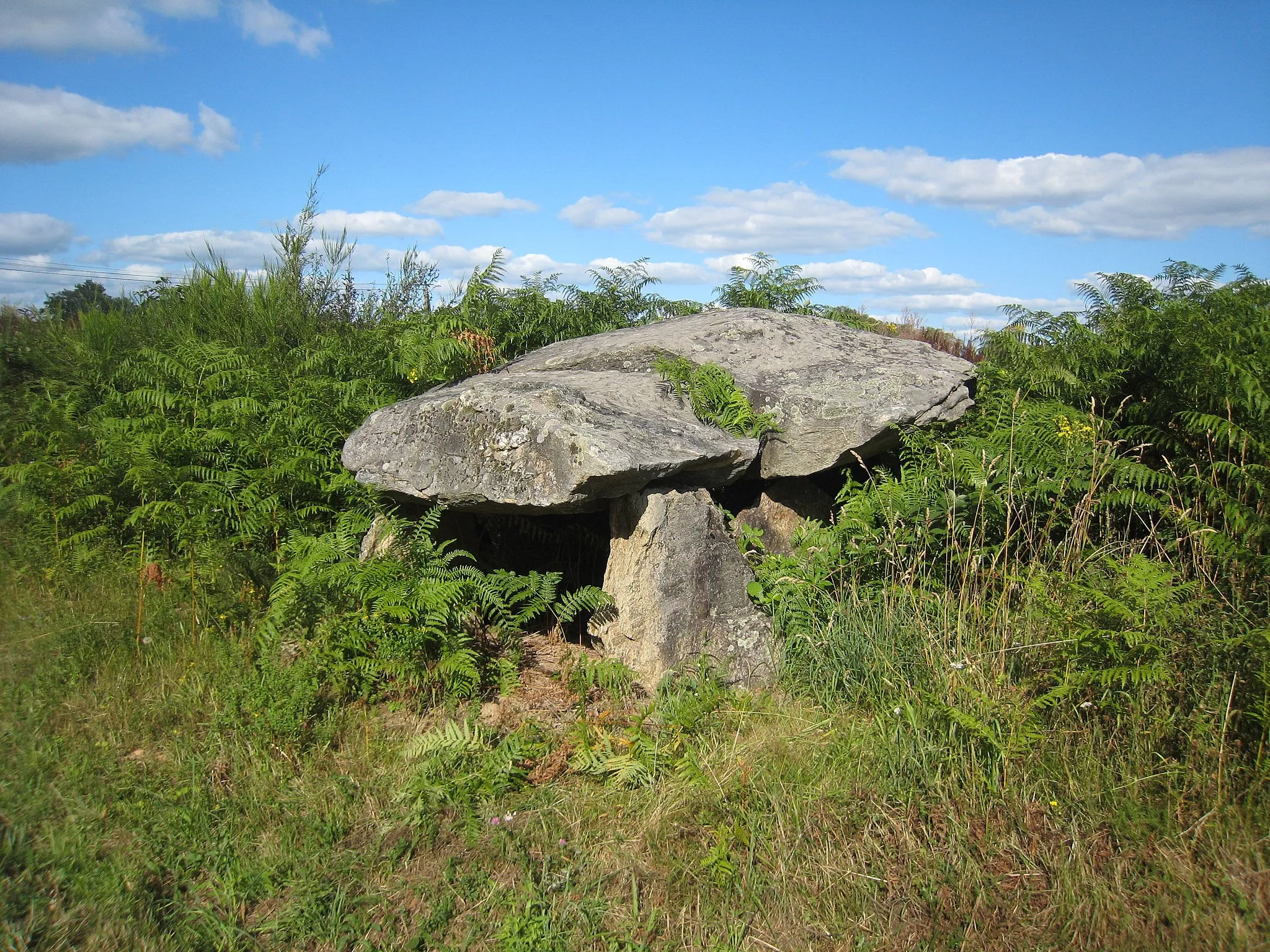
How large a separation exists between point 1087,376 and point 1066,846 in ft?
11.7

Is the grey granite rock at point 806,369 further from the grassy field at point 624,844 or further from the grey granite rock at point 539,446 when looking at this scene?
the grassy field at point 624,844

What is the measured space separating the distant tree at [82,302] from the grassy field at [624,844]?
629 centimetres

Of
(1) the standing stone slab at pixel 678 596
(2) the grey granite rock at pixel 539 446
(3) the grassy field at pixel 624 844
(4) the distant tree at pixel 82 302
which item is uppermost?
(4) the distant tree at pixel 82 302

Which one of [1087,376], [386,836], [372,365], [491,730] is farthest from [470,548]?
[1087,376]

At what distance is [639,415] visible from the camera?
516 cm

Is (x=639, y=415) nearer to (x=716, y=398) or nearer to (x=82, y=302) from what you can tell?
(x=716, y=398)

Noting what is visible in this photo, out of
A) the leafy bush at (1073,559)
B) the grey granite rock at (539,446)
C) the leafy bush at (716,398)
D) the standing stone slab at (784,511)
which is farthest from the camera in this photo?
the standing stone slab at (784,511)

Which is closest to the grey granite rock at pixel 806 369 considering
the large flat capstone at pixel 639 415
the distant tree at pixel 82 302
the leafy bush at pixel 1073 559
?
the large flat capstone at pixel 639 415

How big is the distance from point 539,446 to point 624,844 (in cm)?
213

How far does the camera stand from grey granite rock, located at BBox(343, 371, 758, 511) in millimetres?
4637

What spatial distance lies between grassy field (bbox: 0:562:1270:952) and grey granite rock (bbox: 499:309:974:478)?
2.03m

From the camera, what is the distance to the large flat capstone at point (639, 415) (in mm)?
4727

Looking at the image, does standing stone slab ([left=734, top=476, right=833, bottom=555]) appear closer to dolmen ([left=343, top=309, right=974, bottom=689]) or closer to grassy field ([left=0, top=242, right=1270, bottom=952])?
dolmen ([left=343, top=309, right=974, bottom=689])

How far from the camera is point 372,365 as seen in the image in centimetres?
666
